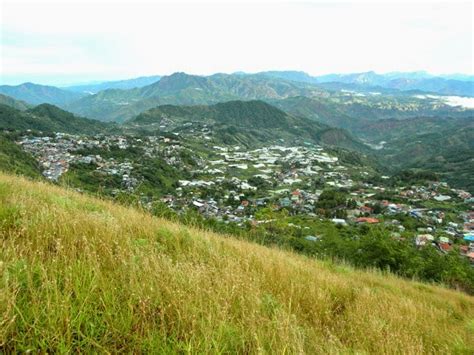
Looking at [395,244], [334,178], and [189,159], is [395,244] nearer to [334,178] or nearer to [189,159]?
[334,178]

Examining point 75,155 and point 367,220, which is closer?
point 367,220

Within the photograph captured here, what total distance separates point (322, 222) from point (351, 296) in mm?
79671

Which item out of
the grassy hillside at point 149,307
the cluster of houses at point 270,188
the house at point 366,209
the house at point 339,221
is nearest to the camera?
the grassy hillside at point 149,307

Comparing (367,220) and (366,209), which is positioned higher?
(367,220)

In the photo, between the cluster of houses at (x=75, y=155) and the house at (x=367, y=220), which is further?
the cluster of houses at (x=75, y=155)

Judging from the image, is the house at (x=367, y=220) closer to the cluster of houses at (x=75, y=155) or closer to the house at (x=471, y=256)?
the house at (x=471, y=256)

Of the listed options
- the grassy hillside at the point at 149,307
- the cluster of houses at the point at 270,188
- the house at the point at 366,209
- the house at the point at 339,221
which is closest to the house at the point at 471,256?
the cluster of houses at the point at 270,188

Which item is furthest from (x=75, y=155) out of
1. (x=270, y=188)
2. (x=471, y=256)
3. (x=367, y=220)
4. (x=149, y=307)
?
(x=149, y=307)

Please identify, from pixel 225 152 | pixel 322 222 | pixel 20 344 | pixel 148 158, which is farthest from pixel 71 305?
pixel 225 152

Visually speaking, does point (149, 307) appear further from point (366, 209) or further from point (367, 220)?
point (366, 209)

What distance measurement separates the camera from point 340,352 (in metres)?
3.47

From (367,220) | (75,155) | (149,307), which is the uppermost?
(149,307)

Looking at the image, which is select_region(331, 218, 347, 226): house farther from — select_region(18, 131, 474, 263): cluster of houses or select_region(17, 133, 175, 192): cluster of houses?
select_region(17, 133, 175, 192): cluster of houses

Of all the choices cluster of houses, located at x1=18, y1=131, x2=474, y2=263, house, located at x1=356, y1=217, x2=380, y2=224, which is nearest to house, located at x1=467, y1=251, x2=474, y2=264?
cluster of houses, located at x1=18, y1=131, x2=474, y2=263
